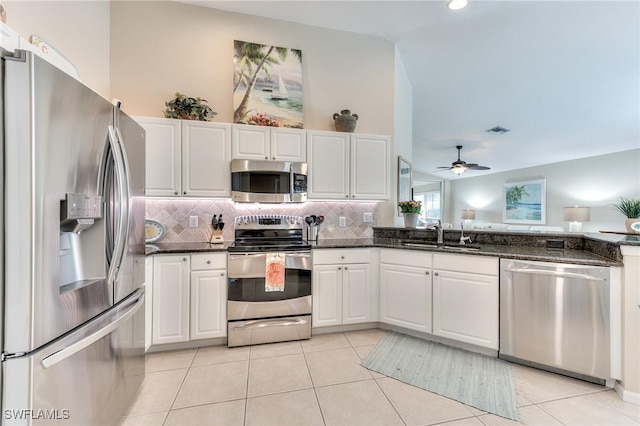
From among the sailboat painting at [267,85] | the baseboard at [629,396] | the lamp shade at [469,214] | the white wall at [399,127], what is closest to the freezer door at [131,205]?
the sailboat painting at [267,85]

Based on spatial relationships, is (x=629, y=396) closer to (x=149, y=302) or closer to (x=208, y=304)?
(x=208, y=304)

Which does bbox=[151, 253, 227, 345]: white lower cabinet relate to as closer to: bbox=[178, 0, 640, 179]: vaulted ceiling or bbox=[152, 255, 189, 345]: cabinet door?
bbox=[152, 255, 189, 345]: cabinet door

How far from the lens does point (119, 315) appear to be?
1411 mm

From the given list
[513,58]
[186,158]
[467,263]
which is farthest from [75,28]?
[513,58]

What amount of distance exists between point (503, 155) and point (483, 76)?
4.00 m

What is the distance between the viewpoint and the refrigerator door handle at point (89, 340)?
100cm

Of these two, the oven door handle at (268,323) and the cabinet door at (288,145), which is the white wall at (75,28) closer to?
the cabinet door at (288,145)

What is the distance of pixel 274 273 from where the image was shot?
8.25 ft

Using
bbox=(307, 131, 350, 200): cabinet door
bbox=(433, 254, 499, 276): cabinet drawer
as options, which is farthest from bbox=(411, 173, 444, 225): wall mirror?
bbox=(433, 254, 499, 276): cabinet drawer

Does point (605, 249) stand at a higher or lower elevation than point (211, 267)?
higher

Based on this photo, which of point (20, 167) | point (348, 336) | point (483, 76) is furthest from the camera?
point (483, 76)

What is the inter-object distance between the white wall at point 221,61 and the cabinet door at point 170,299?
164cm

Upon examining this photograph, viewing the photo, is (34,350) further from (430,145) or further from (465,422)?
(430,145)

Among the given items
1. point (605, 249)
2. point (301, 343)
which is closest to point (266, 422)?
point (301, 343)
